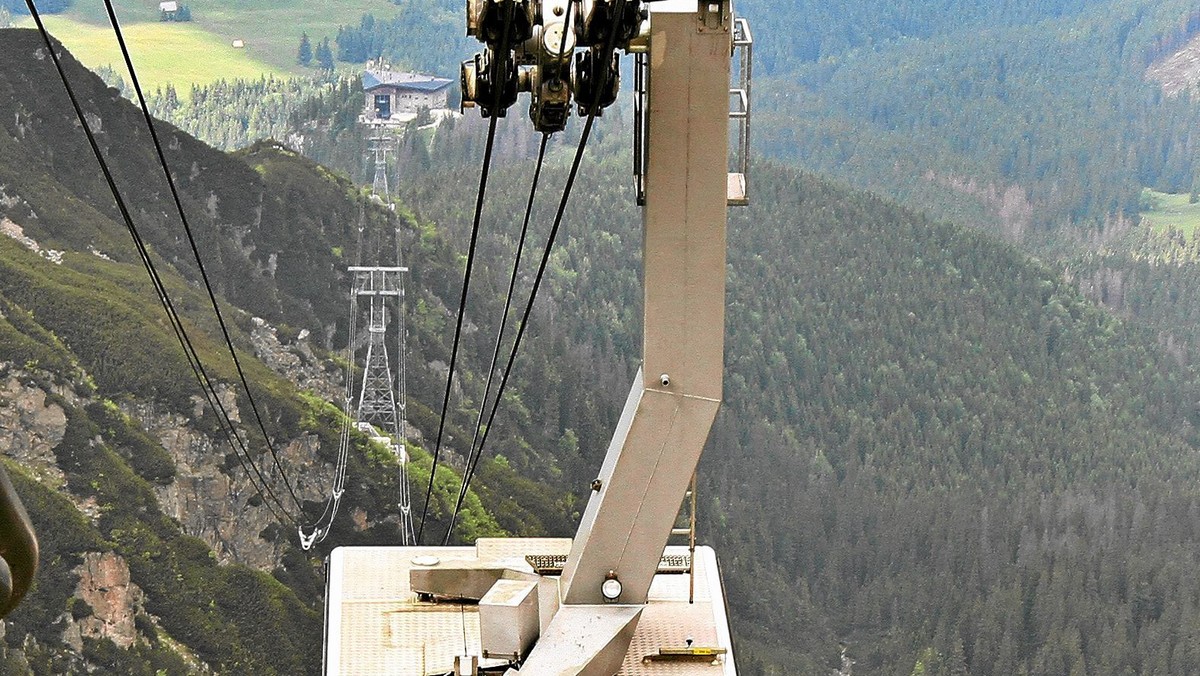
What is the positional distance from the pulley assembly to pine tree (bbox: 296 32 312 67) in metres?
83.0

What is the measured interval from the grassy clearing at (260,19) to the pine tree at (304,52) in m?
0.25

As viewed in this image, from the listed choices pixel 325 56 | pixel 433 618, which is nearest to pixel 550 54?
pixel 433 618

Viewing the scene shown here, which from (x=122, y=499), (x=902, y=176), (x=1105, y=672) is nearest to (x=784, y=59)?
(x=902, y=176)

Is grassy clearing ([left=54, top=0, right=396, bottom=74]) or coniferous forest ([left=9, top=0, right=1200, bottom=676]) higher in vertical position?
grassy clearing ([left=54, top=0, right=396, bottom=74])

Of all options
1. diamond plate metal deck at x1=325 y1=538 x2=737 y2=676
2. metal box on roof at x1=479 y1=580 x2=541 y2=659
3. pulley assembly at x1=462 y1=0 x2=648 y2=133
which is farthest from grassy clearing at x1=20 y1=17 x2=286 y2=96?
pulley assembly at x1=462 y1=0 x2=648 y2=133

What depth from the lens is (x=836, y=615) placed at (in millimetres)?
73062

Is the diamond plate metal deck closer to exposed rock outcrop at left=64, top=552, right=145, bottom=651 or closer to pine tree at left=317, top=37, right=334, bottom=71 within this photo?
exposed rock outcrop at left=64, top=552, right=145, bottom=651

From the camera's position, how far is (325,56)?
87625 mm

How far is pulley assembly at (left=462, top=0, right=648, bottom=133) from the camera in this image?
4633 mm

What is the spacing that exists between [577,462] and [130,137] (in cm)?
2252

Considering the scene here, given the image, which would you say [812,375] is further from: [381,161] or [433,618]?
[433,618]

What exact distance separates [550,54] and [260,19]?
86647 millimetres

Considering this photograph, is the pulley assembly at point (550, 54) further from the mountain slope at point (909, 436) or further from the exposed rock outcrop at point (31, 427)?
the mountain slope at point (909, 436)

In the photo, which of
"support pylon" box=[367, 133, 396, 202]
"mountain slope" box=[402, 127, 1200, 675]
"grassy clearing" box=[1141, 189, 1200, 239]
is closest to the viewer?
"mountain slope" box=[402, 127, 1200, 675]
